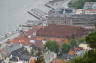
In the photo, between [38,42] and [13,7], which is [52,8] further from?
[38,42]

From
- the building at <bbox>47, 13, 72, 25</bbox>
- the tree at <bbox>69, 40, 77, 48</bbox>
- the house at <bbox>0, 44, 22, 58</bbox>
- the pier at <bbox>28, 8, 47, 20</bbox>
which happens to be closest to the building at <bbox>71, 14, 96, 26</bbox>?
the building at <bbox>47, 13, 72, 25</bbox>

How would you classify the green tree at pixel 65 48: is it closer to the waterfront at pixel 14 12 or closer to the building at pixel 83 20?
the waterfront at pixel 14 12

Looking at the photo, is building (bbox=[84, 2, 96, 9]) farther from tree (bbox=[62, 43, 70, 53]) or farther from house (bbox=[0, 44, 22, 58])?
house (bbox=[0, 44, 22, 58])

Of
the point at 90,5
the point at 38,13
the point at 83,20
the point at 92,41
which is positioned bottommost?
the point at 83,20

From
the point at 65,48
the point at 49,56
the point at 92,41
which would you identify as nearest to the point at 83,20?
the point at 65,48

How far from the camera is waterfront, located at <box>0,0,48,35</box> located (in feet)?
26.3

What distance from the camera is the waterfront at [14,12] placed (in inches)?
315

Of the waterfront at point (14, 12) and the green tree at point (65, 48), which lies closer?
the green tree at point (65, 48)

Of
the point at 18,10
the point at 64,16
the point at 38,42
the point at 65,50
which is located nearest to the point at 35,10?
the point at 18,10

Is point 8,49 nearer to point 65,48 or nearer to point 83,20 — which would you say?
point 65,48

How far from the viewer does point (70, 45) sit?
18.9 ft

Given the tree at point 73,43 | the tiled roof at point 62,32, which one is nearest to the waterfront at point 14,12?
the tiled roof at point 62,32

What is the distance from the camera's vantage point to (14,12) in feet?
30.0

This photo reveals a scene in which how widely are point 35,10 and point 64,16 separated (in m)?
1.30
